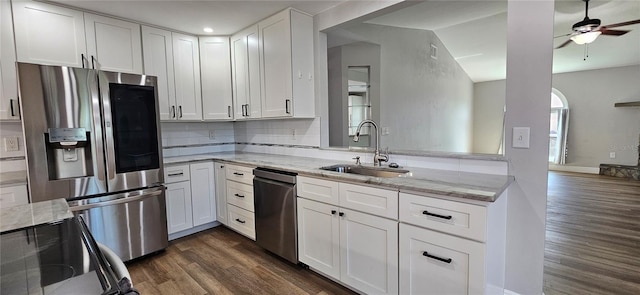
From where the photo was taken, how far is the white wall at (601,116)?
20.7 ft

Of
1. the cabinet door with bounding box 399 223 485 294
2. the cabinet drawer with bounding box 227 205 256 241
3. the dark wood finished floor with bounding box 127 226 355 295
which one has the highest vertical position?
the cabinet door with bounding box 399 223 485 294

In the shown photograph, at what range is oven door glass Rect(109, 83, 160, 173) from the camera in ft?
7.93

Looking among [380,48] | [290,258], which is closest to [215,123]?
[290,258]

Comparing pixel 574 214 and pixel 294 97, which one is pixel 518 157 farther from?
pixel 574 214

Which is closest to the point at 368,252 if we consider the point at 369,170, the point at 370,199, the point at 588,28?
the point at 370,199

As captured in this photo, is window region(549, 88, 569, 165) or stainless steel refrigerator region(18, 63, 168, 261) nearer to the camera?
stainless steel refrigerator region(18, 63, 168, 261)

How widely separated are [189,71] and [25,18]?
4.39 ft

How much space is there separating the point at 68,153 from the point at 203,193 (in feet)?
4.21

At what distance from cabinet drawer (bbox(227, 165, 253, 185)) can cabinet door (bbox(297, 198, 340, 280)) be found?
74cm

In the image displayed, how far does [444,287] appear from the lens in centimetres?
155

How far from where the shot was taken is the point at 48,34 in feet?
7.93

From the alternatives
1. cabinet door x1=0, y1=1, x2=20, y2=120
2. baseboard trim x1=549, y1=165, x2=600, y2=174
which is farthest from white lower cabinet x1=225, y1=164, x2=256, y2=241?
baseboard trim x1=549, y1=165, x2=600, y2=174

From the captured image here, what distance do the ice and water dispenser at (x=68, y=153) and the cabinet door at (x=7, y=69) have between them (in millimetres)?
517

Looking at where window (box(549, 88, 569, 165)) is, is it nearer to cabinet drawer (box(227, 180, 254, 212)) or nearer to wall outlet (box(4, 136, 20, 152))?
cabinet drawer (box(227, 180, 254, 212))
